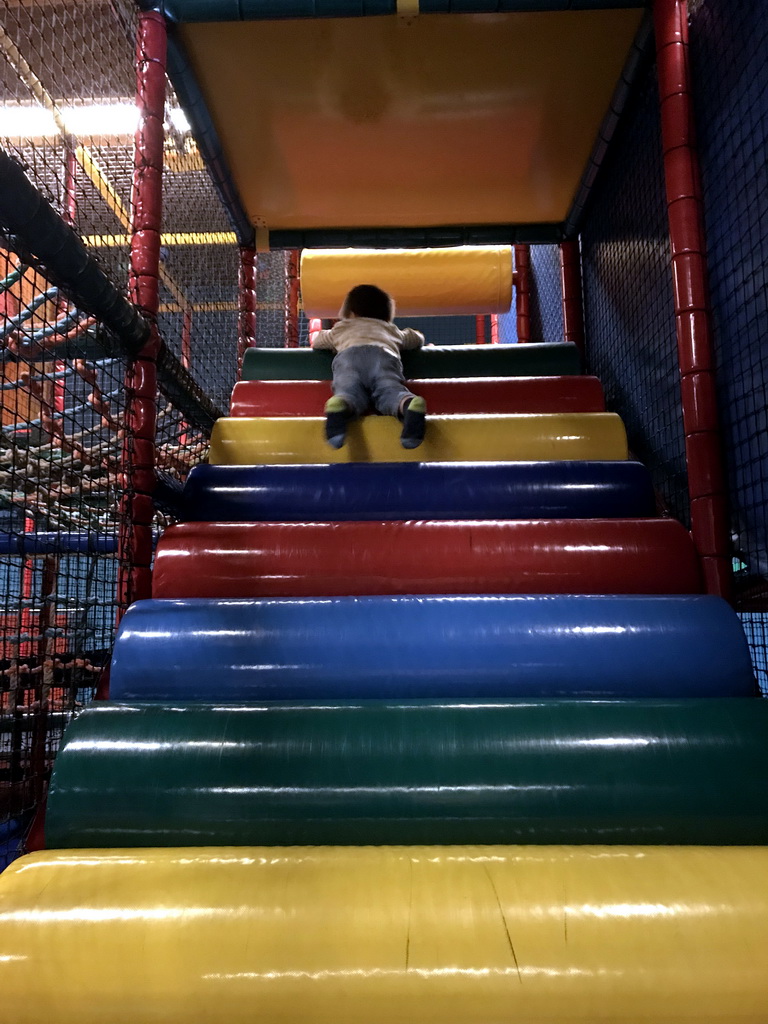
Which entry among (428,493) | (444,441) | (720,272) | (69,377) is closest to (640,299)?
(720,272)

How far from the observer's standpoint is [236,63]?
2.40 m

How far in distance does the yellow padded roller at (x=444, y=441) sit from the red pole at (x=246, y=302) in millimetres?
1223

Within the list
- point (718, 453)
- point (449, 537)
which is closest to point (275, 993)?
point (449, 537)

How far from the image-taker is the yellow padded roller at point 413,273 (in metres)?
3.17

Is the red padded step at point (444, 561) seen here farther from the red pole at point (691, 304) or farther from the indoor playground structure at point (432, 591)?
the red pole at point (691, 304)

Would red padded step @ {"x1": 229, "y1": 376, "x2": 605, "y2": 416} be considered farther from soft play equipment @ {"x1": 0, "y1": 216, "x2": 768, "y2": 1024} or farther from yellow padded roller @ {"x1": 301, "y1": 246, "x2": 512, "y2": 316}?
yellow padded roller @ {"x1": 301, "y1": 246, "x2": 512, "y2": 316}

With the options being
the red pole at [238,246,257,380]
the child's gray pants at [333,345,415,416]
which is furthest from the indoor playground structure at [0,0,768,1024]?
the red pole at [238,246,257,380]

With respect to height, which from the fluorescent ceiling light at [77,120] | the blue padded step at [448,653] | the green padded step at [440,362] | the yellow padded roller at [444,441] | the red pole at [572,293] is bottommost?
the blue padded step at [448,653]

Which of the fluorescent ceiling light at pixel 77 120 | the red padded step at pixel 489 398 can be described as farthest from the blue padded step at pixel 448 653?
the fluorescent ceiling light at pixel 77 120

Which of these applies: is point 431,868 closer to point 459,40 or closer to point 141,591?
point 141,591

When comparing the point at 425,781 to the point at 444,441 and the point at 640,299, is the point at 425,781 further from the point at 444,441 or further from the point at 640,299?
the point at 640,299

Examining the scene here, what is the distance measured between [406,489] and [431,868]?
104cm

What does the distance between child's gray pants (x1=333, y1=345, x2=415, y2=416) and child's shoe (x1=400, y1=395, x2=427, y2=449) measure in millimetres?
107

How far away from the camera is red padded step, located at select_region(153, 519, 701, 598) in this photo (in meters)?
1.60
